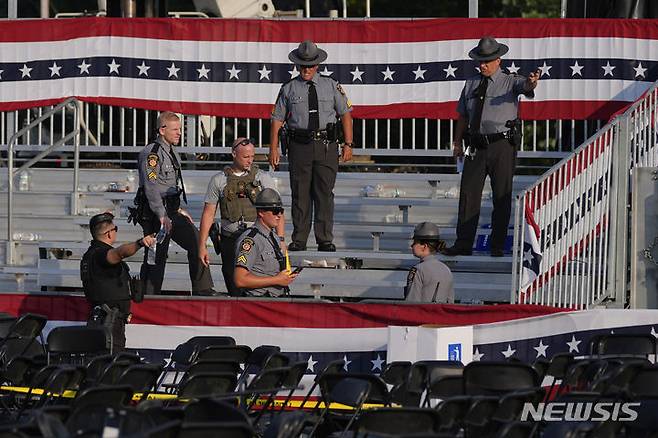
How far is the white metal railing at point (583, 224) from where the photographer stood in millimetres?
14422

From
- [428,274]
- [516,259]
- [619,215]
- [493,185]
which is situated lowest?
[428,274]

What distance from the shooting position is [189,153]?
18.9 meters

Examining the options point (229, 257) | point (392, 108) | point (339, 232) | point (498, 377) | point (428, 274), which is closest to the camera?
point (498, 377)

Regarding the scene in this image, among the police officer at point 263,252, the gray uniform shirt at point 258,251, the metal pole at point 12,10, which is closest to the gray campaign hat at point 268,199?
the police officer at point 263,252

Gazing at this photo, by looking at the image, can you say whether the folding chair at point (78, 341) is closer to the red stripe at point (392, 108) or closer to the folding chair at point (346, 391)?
the folding chair at point (346, 391)

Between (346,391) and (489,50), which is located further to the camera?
(489,50)

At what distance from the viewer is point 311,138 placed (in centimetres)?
1583

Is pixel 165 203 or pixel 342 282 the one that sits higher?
pixel 165 203

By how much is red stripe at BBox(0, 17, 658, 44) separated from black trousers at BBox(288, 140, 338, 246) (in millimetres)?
2607

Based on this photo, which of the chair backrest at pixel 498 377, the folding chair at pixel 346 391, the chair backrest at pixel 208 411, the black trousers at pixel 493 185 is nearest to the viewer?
the chair backrest at pixel 208 411

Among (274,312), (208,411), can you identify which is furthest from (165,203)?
(208,411)

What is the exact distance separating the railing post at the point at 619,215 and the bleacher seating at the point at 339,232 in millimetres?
1111

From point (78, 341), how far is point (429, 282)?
2.79 m

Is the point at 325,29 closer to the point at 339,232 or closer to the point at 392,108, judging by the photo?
the point at 392,108
